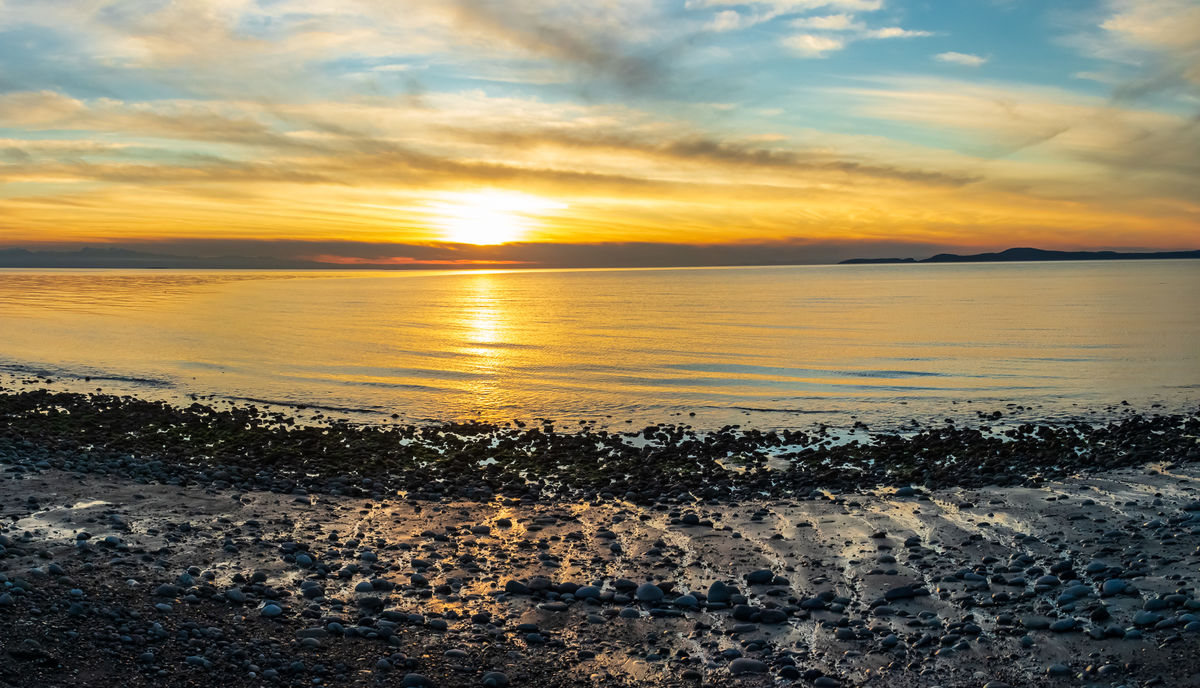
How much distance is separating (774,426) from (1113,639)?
15.2 meters

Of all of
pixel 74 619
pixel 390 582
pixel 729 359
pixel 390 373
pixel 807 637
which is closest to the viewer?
pixel 74 619

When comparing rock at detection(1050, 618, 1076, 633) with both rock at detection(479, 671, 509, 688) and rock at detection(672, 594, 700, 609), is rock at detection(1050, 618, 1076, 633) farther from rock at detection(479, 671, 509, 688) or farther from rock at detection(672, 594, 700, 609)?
rock at detection(479, 671, 509, 688)

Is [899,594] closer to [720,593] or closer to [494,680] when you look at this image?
[720,593]

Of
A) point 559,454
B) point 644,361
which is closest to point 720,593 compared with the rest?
point 559,454

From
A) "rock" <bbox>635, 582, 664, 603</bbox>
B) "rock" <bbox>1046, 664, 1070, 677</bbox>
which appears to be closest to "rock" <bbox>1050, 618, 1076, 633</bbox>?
"rock" <bbox>1046, 664, 1070, 677</bbox>

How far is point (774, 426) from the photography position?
2412 centimetres

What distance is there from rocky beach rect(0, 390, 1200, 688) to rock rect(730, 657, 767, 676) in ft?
0.08

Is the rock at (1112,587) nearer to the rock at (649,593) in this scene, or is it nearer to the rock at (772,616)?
the rock at (772,616)

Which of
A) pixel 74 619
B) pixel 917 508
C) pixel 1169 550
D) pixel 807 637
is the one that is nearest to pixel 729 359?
pixel 917 508

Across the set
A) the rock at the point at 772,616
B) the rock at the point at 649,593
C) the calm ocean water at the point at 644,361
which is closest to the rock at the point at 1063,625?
the rock at the point at 772,616

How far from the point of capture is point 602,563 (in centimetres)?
1205

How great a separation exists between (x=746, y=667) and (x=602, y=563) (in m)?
3.78

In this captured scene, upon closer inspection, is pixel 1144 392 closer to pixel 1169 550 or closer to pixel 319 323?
pixel 1169 550

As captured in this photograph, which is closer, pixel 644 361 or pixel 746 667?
pixel 746 667
